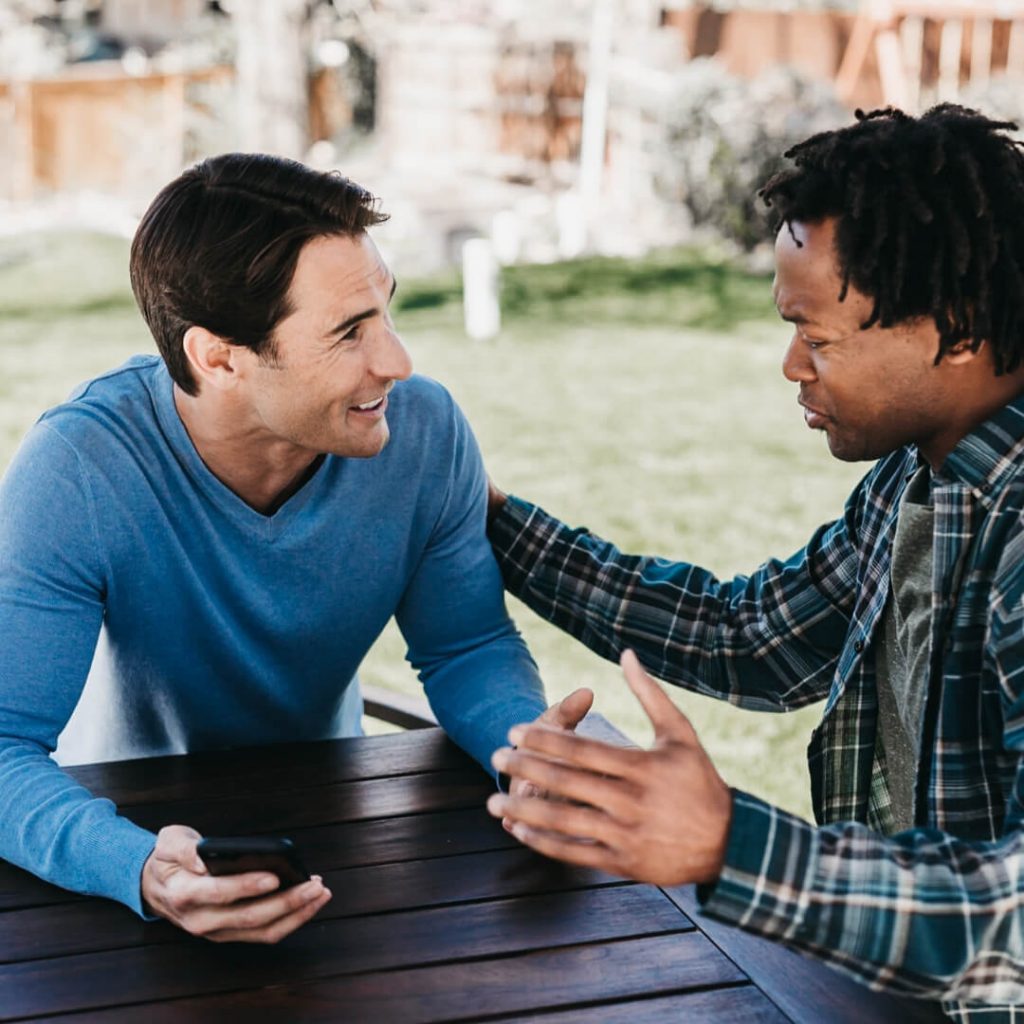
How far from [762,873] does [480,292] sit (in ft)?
26.5

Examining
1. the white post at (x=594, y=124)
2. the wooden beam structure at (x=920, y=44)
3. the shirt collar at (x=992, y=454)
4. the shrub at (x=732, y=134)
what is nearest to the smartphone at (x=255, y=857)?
the shirt collar at (x=992, y=454)

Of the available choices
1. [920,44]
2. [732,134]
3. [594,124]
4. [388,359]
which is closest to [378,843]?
[388,359]

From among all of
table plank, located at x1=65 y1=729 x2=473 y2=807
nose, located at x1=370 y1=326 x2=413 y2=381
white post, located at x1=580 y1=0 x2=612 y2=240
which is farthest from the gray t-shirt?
white post, located at x1=580 y1=0 x2=612 y2=240

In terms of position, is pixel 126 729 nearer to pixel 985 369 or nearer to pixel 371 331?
pixel 371 331

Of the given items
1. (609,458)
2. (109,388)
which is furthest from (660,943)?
(609,458)

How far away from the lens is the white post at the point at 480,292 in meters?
9.34

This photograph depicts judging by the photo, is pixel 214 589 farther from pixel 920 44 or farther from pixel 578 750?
pixel 920 44

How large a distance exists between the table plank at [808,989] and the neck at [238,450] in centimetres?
103

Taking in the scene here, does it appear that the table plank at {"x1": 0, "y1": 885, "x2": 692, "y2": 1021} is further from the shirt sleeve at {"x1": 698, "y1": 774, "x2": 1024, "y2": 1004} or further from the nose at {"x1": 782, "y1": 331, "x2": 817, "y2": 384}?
the nose at {"x1": 782, "y1": 331, "x2": 817, "y2": 384}

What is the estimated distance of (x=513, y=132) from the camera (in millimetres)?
14867

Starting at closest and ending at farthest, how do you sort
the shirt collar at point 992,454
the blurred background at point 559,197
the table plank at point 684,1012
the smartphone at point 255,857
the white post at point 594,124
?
the table plank at point 684,1012 < the smartphone at point 255,857 < the shirt collar at point 992,454 < the blurred background at point 559,197 < the white post at point 594,124

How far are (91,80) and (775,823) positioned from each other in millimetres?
15147

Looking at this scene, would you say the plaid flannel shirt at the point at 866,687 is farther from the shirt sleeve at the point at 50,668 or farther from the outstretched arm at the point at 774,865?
the shirt sleeve at the point at 50,668

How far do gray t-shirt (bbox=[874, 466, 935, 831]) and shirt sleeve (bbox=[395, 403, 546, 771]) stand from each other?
56cm
